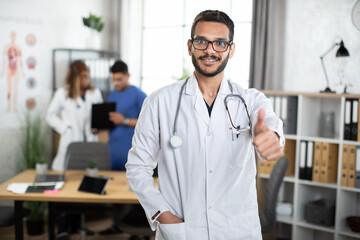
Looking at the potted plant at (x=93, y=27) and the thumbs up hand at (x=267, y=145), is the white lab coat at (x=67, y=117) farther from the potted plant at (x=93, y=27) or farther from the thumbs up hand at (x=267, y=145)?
the thumbs up hand at (x=267, y=145)

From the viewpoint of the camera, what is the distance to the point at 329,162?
147 inches

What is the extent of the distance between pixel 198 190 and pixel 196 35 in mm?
642

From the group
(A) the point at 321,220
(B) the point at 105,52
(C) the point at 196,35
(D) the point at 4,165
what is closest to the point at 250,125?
(C) the point at 196,35

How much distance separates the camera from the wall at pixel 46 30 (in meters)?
4.62

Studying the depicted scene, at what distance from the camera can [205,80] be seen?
1839mm

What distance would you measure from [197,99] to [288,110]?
7.60 ft

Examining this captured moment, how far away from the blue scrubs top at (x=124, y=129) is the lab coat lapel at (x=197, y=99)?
7.38 ft

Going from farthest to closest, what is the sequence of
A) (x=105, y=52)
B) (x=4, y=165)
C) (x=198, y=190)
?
1. (x=105, y=52)
2. (x=4, y=165)
3. (x=198, y=190)

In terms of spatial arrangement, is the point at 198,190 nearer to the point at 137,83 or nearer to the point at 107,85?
the point at 107,85

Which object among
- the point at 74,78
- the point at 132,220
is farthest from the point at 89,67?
the point at 132,220

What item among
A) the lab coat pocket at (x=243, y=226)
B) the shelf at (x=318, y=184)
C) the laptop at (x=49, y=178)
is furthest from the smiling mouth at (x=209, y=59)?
the shelf at (x=318, y=184)

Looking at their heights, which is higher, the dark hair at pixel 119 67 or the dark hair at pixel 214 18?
the dark hair at pixel 214 18

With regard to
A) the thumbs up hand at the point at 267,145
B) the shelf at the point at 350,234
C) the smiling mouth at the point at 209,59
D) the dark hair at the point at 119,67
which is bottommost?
the shelf at the point at 350,234

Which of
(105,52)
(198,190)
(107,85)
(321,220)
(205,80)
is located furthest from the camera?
(105,52)
